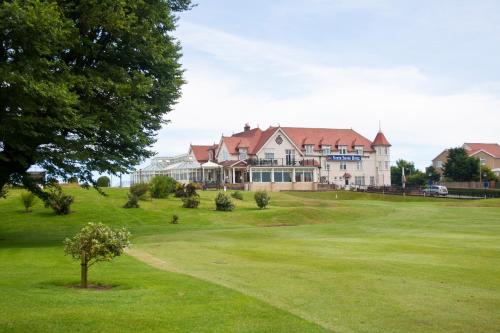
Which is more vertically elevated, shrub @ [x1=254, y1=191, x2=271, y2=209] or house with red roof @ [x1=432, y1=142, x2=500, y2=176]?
house with red roof @ [x1=432, y1=142, x2=500, y2=176]

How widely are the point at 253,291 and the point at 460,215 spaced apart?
36004mm

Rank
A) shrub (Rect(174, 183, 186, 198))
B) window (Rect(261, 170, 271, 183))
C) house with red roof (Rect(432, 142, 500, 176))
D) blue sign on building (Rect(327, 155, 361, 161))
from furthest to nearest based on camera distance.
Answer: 1. house with red roof (Rect(432, 142, 500, 176))
2. blue sign on building (Rect(327, 155, 361, 161))
3. window (Rect(261, 170, 271, 183))
4. shrub (Rect(174, 183, 186, 198))

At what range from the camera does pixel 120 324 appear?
27.9 feet

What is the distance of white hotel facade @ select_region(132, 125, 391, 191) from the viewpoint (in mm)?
81188

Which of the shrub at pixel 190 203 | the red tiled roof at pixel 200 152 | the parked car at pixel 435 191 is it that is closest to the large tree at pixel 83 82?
the shrub at pixel 190 203

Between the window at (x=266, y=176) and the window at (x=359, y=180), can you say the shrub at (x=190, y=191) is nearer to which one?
the window at (x=266, y=176)

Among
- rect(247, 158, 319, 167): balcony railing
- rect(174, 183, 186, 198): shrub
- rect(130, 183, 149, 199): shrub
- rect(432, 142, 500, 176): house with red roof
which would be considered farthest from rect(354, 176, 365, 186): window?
rect(130, 183, 149, 199): shrub

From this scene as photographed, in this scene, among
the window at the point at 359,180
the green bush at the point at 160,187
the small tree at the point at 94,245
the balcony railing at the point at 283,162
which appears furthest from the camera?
the window at the point at 359,180

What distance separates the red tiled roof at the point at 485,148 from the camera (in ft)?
384

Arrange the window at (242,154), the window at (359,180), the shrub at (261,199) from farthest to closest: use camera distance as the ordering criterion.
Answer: the window at (359,180) < the window at (242,154) < the shrub at (261,199)

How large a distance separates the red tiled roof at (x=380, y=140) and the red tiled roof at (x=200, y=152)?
2950cm

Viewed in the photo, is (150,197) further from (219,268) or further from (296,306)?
(296,306)

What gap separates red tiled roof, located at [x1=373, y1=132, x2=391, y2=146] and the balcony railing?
1358cm

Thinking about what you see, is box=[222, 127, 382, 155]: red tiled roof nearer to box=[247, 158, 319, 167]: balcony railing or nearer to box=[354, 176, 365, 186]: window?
box=[247, 158, 319, 167]: balcony railing
